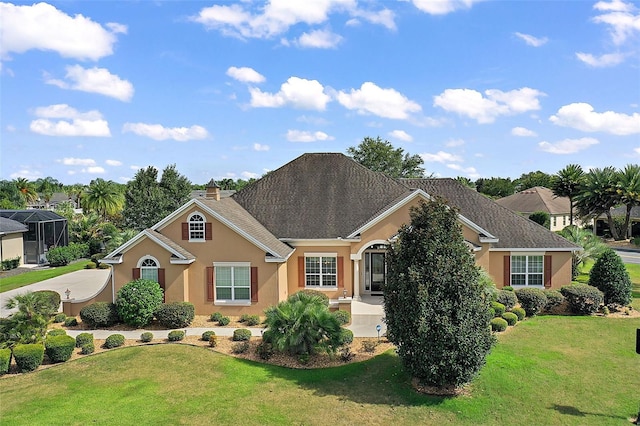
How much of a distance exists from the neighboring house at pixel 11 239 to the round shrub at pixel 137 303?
25.0 metres

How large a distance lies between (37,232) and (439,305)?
42.4 meters

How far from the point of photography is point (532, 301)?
821 inches

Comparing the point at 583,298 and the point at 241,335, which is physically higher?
the point at 583,298

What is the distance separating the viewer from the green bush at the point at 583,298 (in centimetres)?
2083

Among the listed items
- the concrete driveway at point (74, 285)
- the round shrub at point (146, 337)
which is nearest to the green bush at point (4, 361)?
the round shrub at point (146, 337)

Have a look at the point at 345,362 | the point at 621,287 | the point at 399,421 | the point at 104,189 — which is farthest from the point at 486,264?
the point at 104,189

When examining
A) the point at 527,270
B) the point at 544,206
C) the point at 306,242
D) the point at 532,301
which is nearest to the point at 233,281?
the point at 306,242

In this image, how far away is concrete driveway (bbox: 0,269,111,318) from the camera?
90.3 ft

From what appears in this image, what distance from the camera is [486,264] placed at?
23.4m

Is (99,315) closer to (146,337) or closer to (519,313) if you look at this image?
(146,337)

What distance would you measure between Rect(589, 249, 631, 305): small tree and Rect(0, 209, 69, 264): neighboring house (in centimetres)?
4502

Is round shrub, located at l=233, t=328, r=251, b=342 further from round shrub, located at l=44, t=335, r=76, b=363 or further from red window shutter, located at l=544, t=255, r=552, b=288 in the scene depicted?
red window shutter, located at l=544, t=255, r=552, b=288

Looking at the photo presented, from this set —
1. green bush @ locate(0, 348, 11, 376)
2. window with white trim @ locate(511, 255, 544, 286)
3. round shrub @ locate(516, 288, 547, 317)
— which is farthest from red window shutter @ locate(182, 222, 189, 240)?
window with white trim @ locate(511, 255, 544, 286)

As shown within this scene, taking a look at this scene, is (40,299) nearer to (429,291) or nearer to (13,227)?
(429,291)
